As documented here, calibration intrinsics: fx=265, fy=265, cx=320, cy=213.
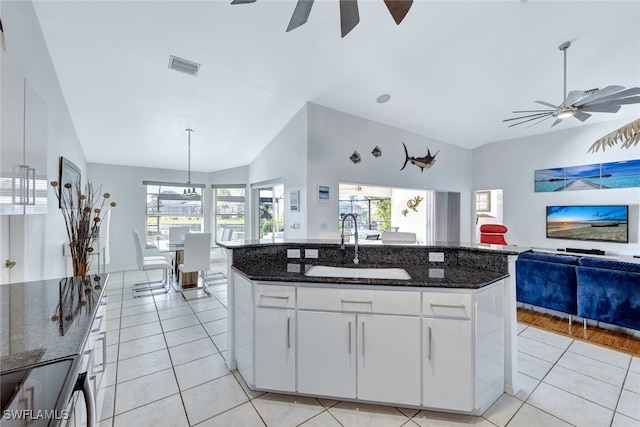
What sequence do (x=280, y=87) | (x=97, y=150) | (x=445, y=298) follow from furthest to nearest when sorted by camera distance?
(x=97, y=150) → (x=280, y=87) → (x=445, y=298)

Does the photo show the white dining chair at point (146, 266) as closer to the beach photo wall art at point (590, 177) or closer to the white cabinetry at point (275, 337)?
the white cabinetry at point (275, 337)

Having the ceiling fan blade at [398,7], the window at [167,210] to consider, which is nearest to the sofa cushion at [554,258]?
the ceiling fan blade at [398,7]

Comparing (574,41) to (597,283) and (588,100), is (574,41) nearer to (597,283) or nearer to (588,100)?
(588,100)

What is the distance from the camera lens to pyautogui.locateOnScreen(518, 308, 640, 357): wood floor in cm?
257

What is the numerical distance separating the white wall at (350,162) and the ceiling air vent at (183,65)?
1655mm

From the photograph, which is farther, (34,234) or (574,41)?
(574,41)

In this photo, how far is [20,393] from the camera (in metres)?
0.74

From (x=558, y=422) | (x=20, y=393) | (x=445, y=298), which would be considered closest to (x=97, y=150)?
(x=20, y=393)

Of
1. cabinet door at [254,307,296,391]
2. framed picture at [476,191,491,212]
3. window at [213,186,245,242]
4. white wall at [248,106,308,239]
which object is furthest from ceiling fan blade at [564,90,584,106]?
window at [213,186,245,242]

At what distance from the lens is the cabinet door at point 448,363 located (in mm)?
1638

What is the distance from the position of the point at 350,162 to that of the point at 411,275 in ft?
9.97

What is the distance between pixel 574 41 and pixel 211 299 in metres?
5.85

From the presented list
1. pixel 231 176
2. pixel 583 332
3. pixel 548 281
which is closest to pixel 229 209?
pixel 231 176

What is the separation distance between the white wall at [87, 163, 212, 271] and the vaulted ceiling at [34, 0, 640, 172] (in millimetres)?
848
